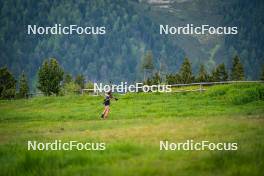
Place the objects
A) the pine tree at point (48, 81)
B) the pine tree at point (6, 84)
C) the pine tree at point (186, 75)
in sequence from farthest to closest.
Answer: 1. the pine tree at point (186, 75)
2. the pine tree at point (6, 84)
3. the pine tree at point (48, 81)

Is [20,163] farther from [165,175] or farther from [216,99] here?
[216,99]

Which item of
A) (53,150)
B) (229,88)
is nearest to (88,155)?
(53,150)

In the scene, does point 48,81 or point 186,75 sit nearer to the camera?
point 48,81

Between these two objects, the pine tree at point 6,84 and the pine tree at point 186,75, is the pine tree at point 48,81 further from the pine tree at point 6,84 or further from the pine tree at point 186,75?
the pine tree at point 186,75

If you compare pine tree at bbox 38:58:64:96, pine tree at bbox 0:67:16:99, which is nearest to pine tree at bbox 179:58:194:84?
pine tree at bbox 38:58:64:96

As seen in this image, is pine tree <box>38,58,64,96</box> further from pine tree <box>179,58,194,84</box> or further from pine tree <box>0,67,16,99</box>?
pine tree <box>179,58,194,84</box>

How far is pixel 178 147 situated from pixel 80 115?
23881 millimetres

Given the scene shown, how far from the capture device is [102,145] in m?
18.1

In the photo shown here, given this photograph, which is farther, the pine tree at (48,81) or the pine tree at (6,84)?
the pine tree at (6,84)

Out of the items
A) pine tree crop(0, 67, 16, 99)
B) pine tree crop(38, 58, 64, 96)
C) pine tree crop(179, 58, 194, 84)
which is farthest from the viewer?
pine tree crop(179, 58, 194, 84)

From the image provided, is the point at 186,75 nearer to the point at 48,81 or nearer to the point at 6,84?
the point at 6,84

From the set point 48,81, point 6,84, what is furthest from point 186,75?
point 48,81

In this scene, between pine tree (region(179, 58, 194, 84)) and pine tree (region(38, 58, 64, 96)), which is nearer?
pine tree (region(38, 58, 64, 96))

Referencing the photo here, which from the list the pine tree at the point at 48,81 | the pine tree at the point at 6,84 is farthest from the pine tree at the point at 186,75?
the pine tree at the point at 6,84
